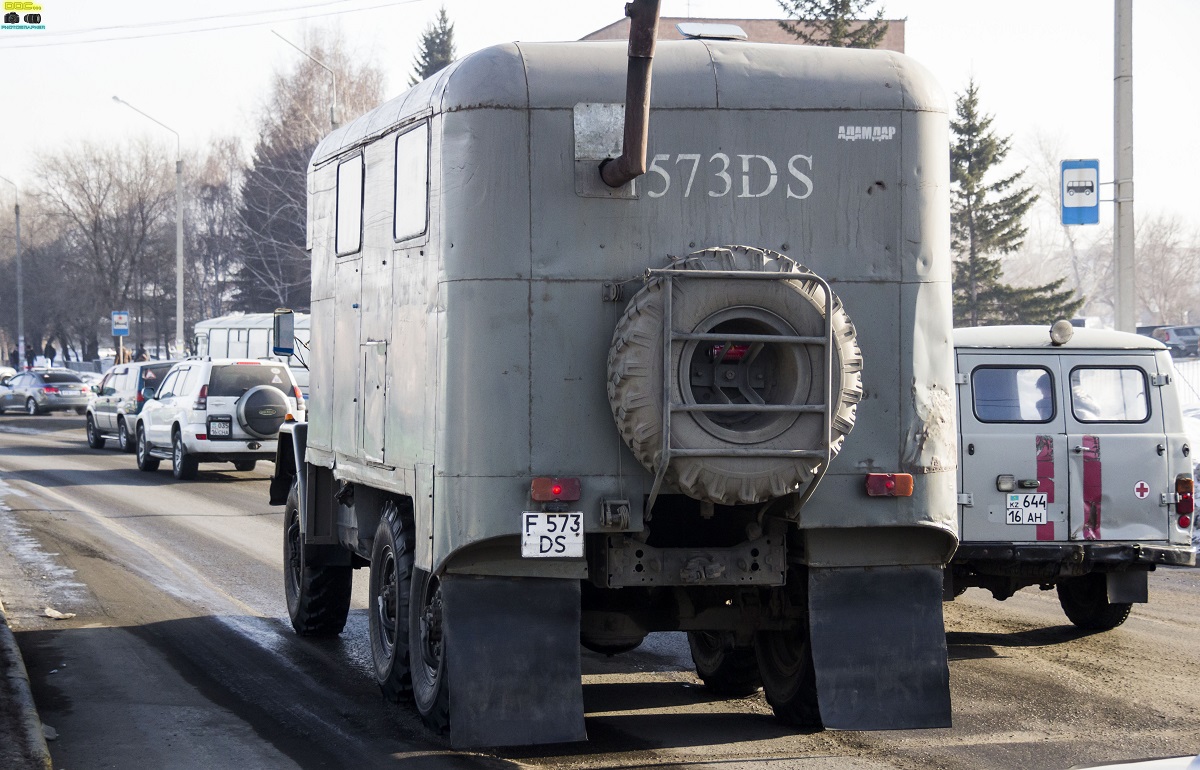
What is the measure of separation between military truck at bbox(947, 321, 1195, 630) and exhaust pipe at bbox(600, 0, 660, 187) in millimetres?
4450

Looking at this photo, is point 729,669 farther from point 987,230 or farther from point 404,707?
point 987,230

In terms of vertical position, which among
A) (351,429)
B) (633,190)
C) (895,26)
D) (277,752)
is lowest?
(277,752)

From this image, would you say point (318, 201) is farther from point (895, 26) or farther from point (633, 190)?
point (895, 26)

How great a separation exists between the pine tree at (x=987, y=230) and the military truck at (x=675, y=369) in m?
41.8

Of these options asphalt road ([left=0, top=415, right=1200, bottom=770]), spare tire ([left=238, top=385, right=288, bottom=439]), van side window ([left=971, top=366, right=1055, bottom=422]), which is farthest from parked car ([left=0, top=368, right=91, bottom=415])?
van side window ([left=971, top=366, right=1055, bottom=422])

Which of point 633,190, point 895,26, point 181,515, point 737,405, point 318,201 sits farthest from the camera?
point 895,26

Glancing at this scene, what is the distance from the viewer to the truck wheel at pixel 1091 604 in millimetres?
10188

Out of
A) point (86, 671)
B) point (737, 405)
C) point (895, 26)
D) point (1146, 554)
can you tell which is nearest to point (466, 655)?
point (737, 405)

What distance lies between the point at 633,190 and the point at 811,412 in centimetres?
130

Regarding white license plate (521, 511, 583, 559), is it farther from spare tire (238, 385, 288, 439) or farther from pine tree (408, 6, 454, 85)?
pine tree (408, 6, 454, 85)

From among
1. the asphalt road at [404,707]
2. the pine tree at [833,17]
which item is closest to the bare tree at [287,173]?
the pine tree at [833,17]

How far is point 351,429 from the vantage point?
27.9 feet

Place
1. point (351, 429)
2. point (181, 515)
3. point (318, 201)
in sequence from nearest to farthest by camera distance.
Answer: point (351, 429) < point (318, 201) < point (181, 515)

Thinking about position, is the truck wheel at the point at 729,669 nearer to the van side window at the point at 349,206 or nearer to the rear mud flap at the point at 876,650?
A: the rear mud flap at the point at 876,650
